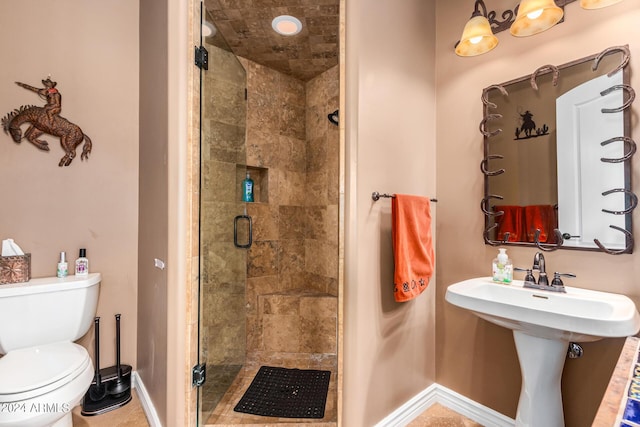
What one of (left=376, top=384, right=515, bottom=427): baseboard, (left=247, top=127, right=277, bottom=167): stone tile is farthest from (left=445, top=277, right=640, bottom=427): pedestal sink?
(left=247, top=127, right=277, bottom=167): stone tile

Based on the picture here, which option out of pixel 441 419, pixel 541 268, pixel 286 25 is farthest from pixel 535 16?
pixel 441 419

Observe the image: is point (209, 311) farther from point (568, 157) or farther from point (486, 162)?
point (568, 157)

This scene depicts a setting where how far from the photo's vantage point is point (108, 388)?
185 centimetres

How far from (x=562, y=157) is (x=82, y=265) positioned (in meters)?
Answer: 2.77

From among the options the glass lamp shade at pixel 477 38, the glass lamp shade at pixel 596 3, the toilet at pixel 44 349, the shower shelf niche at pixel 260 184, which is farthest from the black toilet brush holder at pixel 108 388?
the glass lamp shade at pixel 596 3

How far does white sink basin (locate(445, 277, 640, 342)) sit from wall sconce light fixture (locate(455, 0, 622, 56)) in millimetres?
1236

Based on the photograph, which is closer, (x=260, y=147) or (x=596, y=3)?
(x=596, y=3)

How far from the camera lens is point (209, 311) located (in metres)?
1.68

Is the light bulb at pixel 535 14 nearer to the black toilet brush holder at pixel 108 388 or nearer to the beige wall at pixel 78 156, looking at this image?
the beige wall at pixel 78 156

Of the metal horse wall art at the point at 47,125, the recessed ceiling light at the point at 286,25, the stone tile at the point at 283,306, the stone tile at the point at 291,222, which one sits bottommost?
the stone tile at the point at 283,306

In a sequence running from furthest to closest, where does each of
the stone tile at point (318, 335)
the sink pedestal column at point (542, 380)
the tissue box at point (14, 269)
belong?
the stone tile at point (318, 335) → the tissue box at point (14, 269) → the sink pedestal column at point (542, 380)

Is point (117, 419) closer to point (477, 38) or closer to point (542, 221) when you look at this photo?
point (542, 221)

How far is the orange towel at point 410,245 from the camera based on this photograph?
1505 millimetres

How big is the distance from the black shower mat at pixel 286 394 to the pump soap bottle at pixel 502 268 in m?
1.27
